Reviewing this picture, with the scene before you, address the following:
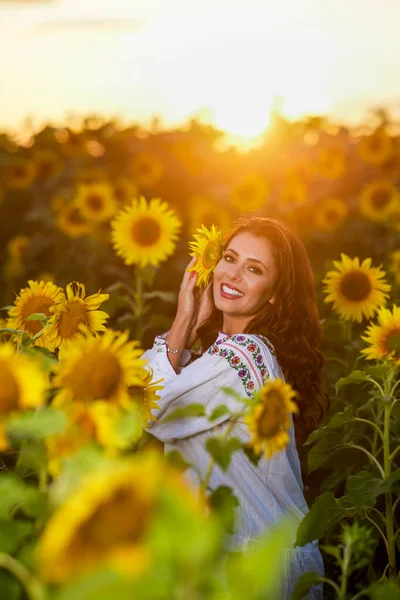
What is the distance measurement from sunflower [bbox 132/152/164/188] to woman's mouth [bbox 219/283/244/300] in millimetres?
5464

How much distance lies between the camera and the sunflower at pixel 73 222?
6.57m

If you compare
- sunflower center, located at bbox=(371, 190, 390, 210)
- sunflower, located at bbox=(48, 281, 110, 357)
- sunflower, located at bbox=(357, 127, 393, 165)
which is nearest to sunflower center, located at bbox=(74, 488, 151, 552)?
sunflower, located at bbox=(48, 281, 110, 357)

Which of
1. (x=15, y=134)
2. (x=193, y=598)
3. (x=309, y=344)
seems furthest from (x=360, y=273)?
(x=15, y=134)

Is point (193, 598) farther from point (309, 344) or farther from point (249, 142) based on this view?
point (249, 142)

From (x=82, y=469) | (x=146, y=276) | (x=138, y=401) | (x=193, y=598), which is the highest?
(x=146, y=276)

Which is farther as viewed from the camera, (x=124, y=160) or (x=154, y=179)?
(x=124, y=160)

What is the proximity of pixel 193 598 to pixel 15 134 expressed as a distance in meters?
8.80

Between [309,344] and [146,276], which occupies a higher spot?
[146,276]

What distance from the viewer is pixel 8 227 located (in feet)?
28.7

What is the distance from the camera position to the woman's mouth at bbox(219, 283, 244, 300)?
2910 mm

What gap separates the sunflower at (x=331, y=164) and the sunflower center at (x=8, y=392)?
731 cm

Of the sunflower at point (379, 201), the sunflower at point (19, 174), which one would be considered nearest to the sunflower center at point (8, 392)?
the sunflower at point (379, 201)

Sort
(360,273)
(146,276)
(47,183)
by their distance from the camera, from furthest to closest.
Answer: (47,183) → (146,276) → (360,273)

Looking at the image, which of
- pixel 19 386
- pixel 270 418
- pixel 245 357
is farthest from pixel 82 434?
pixel 245 357
